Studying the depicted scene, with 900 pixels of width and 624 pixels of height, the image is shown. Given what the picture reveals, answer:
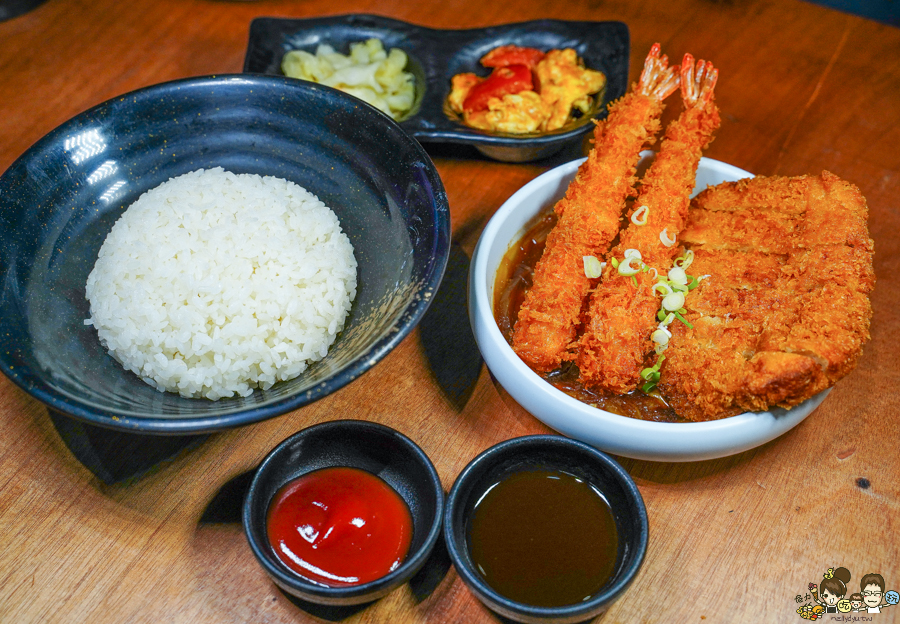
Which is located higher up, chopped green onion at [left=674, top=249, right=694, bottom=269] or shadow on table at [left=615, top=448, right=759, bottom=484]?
chopped green onion at [left=674, top=249, right=694, bottom=269]

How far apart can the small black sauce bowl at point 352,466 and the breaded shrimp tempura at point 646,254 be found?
504 millimetres

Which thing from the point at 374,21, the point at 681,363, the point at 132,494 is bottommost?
the point at 132,494

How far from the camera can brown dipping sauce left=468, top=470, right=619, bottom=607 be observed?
4.70 ft

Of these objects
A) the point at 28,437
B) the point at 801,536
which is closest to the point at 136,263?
the point at 28,437

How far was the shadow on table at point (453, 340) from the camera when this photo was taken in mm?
1920

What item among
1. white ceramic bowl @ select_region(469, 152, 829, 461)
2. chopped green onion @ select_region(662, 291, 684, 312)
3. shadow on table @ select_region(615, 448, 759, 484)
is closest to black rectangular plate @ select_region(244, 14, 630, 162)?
chopped green onion @ select_region(662, 291, 684, 312)

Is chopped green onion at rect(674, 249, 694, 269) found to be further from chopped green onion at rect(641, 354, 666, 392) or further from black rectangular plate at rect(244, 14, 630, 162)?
black rectangular plate at rect(244, 14, 630, 162)

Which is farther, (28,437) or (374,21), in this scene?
(374,21)

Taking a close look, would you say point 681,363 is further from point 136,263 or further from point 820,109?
point 820,109

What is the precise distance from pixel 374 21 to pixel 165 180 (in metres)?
1.21

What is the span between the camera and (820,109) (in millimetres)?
2635

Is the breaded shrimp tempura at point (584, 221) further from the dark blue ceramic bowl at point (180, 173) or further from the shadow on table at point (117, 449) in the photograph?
the shadow on table at point (117, 449)

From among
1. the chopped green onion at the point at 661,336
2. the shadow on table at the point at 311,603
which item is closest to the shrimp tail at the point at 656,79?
the chopped green onion at the point at 661,336

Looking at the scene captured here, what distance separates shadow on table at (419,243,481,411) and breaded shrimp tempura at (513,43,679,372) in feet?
0.78
